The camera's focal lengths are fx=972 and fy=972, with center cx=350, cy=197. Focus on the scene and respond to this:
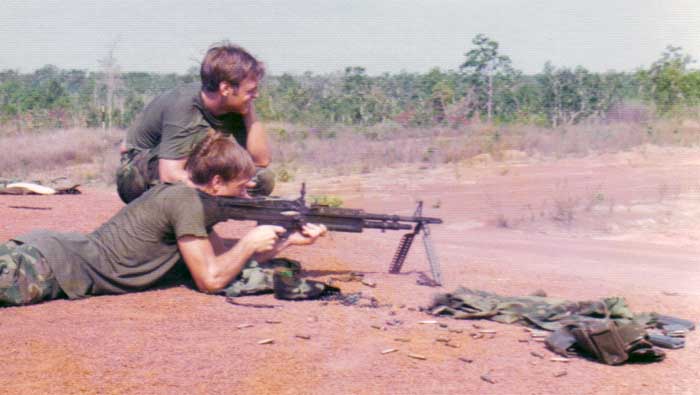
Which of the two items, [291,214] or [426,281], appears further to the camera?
[426,281]

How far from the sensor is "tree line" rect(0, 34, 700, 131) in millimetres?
25125

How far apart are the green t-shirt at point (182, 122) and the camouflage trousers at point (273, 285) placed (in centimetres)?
92

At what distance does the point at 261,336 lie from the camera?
13.9ft

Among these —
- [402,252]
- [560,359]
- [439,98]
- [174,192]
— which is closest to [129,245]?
[174,192]

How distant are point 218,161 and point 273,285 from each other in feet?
2.34

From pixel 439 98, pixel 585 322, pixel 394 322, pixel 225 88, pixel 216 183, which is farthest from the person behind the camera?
pixel 439 98

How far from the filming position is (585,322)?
4289mm

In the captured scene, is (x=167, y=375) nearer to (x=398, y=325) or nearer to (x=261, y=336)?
(x=261, y=336)

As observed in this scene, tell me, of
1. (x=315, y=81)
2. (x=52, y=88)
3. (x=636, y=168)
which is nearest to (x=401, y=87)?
(x=315, y=81)

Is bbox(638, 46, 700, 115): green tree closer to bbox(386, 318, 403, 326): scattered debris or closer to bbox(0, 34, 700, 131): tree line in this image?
bbox(0, 34, 700, 131): tree line

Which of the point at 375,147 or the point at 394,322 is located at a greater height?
the point at 394,322

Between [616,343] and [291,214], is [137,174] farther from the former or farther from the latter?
[616,343]

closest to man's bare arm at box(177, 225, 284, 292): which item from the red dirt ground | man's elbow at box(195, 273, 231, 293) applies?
man's elbow at box(195, 273, 231, 293)

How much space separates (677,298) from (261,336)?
282cm
